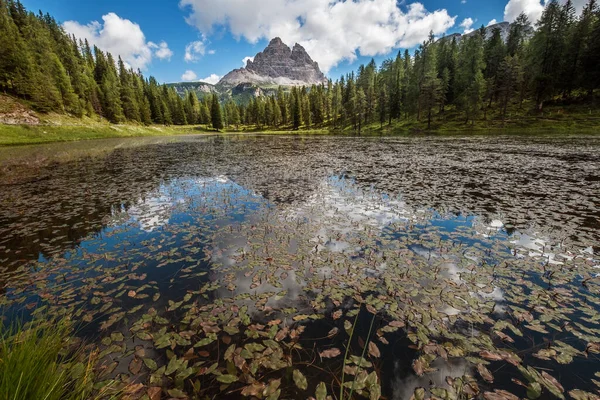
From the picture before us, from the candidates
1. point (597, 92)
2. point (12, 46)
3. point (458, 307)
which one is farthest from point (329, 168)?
point (12, 46)

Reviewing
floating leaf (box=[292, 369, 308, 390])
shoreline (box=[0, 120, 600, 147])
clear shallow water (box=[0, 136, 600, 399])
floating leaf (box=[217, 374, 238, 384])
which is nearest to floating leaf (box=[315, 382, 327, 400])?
clear shallow water (box=[0, 136, 600, 399])

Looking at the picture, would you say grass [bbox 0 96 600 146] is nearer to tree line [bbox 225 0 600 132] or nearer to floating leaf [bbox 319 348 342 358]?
tree line [bbox 225 0 600 132]

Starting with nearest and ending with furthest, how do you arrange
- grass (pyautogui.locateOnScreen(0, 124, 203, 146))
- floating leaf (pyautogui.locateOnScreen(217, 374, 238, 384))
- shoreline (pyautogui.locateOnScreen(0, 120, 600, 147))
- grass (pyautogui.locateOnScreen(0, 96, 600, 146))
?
floating leaf (pyautogui.locateOnScreen(217, 374, 238, 384)), grass (pyautogui.locateOnScreen(0, 124, 203, 146)), shoreline (pyautogui.locateOnScreen(0, 120, 600, 147)), grass (pyautogui.locateOnScreen(0, 96, 600, 146))

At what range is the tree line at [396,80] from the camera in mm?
65312

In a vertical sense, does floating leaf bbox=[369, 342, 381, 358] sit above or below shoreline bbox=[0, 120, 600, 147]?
below

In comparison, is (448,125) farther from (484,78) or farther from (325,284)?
(325,284)

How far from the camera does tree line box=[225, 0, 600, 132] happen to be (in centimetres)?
6406

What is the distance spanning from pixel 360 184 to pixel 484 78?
342ft

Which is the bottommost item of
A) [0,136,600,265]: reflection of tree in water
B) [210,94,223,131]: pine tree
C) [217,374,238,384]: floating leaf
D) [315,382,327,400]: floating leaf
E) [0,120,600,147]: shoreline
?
[315,382,327,400]: floating leaf

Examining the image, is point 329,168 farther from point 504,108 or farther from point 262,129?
point 262,129

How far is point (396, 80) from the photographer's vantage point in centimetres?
10175

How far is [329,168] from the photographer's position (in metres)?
25.4

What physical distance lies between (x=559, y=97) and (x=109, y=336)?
10494 cm

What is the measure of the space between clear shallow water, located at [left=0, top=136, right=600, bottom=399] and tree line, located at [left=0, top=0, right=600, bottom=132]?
7435 cm
